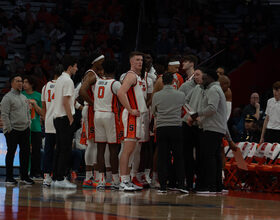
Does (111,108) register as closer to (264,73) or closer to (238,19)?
(264,73)

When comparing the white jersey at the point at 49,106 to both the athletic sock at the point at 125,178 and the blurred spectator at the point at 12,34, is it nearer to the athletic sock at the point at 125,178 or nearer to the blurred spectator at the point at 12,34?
the athletic sock at the point at 125,178

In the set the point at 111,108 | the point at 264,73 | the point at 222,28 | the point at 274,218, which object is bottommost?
the point at 274,218

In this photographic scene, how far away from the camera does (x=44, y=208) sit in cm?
689

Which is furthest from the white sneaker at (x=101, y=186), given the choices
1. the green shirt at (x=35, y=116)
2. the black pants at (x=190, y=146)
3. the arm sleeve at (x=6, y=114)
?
the green shirt at (x=35, y=116)

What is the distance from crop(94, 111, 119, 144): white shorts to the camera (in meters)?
9.81

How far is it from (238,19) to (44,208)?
16.1 metres

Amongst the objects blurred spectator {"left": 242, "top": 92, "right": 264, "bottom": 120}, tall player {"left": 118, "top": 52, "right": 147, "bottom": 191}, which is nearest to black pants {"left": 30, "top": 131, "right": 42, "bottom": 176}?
tall player {"left": 118, "top": 52, "right": 147, "bottom": 191}

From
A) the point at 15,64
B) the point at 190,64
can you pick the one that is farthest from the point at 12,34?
the point at 190,64

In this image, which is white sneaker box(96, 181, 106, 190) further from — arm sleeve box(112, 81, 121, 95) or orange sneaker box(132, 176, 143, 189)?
arm sleeve box(112, 81, 121, 95)

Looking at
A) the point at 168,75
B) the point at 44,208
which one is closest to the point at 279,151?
the point at 168,75

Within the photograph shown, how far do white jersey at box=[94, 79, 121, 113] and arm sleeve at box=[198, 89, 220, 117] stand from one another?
1328mm

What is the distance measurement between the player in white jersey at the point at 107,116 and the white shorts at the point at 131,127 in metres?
0.17

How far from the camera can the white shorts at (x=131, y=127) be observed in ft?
31.9

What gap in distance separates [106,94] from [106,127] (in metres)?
0.50
